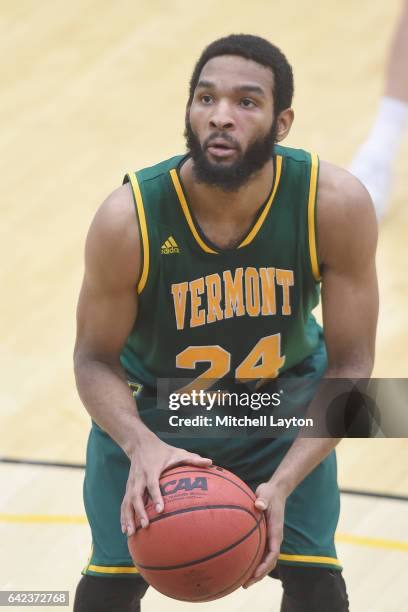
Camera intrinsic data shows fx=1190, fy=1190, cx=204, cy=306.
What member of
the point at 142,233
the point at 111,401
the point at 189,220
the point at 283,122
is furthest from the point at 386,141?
the point at 111,401

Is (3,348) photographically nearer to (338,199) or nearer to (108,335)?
(108,335)

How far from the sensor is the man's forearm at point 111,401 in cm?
331

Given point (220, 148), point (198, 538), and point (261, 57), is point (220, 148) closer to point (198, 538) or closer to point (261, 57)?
point (261, 57)

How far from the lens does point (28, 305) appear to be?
601cm

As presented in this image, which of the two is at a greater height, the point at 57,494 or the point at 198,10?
the point at 198,10

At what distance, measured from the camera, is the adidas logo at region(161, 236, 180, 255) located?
11.2 feet

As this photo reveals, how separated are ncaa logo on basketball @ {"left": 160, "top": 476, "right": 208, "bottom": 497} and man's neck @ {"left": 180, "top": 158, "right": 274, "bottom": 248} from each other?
2.40 ft

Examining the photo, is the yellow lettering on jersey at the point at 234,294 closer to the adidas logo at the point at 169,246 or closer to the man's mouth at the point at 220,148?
the adidas logo at the point at 169,246

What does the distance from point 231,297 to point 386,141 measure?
292cm

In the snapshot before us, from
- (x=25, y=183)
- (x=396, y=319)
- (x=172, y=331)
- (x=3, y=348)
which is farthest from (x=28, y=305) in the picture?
(x=172, y=331)

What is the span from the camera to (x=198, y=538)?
3.02 m

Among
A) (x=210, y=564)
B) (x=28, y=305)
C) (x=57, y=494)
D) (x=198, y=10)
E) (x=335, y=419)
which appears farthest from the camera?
(x=198, y=10)

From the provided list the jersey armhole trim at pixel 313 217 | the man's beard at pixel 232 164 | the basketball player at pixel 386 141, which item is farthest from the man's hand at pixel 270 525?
the basketball player at pixel 386 141

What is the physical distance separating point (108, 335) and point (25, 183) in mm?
3629
